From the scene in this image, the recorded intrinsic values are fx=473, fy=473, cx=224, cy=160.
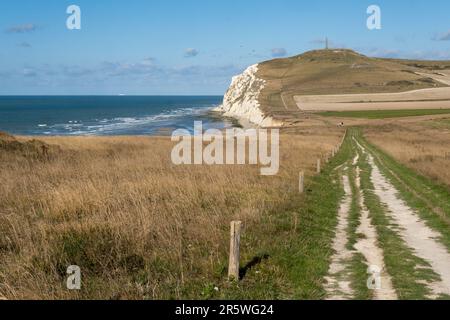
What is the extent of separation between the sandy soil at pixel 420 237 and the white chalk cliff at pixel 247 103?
276 ft

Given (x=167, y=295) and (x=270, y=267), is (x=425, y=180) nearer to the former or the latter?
(x=270, y=267)

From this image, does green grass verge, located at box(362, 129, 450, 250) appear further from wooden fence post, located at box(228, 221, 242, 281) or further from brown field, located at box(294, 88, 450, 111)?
brown field, located at box(294, 88, 450, 111)

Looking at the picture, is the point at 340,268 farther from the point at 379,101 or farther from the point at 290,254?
the point at 379,101

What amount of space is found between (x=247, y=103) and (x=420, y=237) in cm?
14203

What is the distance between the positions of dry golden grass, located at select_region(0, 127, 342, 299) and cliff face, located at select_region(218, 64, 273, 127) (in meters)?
86.4

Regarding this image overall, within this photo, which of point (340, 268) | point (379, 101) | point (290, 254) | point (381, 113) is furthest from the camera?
point (379, 101)

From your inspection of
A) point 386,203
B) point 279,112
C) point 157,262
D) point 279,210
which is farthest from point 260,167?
point 279,112

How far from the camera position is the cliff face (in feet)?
389

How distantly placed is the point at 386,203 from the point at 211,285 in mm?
10702

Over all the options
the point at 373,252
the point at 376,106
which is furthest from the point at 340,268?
→ the point at 376,106

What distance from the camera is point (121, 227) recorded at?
33.3 feet

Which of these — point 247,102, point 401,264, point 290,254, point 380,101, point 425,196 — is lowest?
point 425,196
